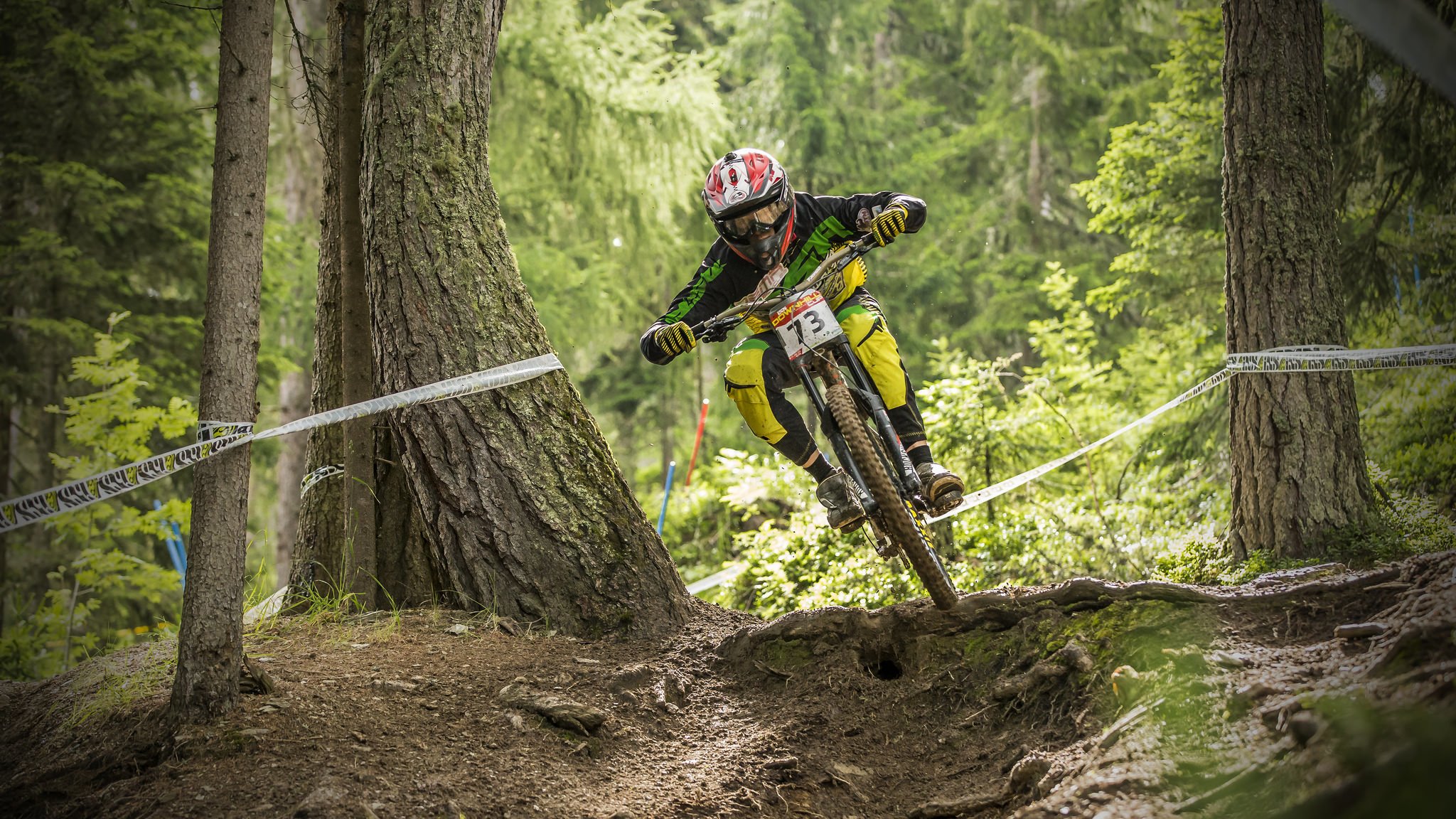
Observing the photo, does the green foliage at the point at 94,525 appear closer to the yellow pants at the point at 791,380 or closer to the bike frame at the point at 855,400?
the yellow pants at the point at 791,380

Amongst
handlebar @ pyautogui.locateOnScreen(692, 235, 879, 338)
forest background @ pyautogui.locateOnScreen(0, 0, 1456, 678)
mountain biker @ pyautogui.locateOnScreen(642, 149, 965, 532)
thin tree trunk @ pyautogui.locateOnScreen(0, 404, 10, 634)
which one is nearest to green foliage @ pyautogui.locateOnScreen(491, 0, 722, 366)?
A: forest background @ pyautogui.locateOnScreen(0, 0, 1456, 678)

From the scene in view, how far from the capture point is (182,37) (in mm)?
10219

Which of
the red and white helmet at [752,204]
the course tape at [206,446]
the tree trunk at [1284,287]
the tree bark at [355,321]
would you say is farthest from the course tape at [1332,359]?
the tree bark at [355,321]

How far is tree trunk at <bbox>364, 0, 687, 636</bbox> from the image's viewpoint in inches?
170

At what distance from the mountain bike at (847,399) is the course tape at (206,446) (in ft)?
3.23

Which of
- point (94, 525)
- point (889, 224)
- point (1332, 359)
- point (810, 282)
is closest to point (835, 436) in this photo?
point (810, 282)

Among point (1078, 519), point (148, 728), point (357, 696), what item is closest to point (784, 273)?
point (357, 696)

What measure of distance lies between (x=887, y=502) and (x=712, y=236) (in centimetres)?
1144

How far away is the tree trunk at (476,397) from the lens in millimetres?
4312

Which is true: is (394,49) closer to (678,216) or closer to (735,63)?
(678,216)

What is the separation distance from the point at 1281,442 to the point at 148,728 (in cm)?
506

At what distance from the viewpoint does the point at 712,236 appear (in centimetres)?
1491

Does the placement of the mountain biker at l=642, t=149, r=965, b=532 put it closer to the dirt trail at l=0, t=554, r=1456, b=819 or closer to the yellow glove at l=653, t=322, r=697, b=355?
the yellow glove at l=653, t=322, r=697, b=355

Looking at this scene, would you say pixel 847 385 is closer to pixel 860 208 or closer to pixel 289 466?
pixel 860 208
